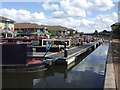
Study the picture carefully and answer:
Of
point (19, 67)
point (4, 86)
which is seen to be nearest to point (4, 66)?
point (19, 67)

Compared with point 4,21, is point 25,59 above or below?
below

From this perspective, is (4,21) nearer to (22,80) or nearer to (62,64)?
(62,64)

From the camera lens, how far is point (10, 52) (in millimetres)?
26172

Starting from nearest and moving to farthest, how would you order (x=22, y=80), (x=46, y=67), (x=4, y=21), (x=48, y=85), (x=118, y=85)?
1. (x=118, y=85)
2. (x=48, y=85)
3. (x=22, y=80)
4. (x=46, y=67)
5. (x=4, y=21)

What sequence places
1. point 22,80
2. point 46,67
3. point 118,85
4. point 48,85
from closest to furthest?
point 118,85, point 48,85, point 22,80, point 46,67

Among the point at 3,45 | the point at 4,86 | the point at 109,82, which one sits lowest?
the point at 4,86

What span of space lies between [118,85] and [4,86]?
10.1 meters

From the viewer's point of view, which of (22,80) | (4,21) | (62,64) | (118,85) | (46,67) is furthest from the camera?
(4,21)

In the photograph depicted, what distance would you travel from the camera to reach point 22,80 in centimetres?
2475

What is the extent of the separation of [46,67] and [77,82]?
6.01 meters

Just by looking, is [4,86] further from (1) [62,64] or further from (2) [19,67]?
(1) [62,64]

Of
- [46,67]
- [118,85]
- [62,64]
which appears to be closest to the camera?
[118,85]

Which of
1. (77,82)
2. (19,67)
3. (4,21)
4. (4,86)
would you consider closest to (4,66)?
(19,67)

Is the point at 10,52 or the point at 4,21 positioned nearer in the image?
the point at 10,52
